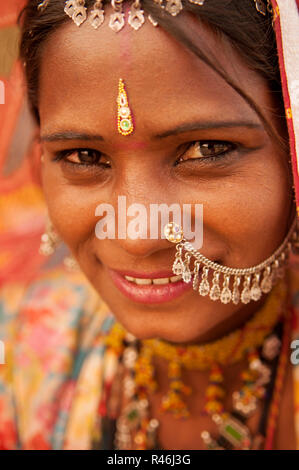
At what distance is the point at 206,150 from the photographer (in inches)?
44.9

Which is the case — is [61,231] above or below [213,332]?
above

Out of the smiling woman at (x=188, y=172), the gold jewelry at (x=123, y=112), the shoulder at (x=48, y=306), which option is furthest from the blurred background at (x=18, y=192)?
the gold jewelry at (x=123, y=112)

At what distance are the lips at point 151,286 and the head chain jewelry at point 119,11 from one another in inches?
21.2

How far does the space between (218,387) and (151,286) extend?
47 centimetres

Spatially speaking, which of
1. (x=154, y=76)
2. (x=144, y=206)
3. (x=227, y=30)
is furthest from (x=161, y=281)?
(x=227, y=30)

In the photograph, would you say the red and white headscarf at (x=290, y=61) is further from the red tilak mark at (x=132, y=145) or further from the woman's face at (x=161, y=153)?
the red tilak mark at (x=132, y=145)

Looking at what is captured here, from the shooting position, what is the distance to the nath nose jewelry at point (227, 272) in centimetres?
116

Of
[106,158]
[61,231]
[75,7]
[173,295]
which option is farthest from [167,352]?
[75,7]

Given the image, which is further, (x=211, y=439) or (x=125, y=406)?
(x=125, y=406)

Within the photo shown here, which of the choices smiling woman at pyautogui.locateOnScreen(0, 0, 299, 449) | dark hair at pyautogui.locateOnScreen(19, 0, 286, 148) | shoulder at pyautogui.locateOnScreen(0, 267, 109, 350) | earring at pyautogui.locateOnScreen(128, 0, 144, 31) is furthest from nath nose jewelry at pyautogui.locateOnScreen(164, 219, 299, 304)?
shoulder at pyautogui.locateOnScreen(0, 267, 109, 350)

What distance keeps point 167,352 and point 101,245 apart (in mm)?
482

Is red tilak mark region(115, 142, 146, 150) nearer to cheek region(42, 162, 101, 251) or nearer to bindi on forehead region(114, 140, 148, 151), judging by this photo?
bindi on forehead region(114, 140, 148, 151)

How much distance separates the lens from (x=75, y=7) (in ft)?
3.72

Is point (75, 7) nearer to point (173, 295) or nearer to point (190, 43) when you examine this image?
point (190, 43)
